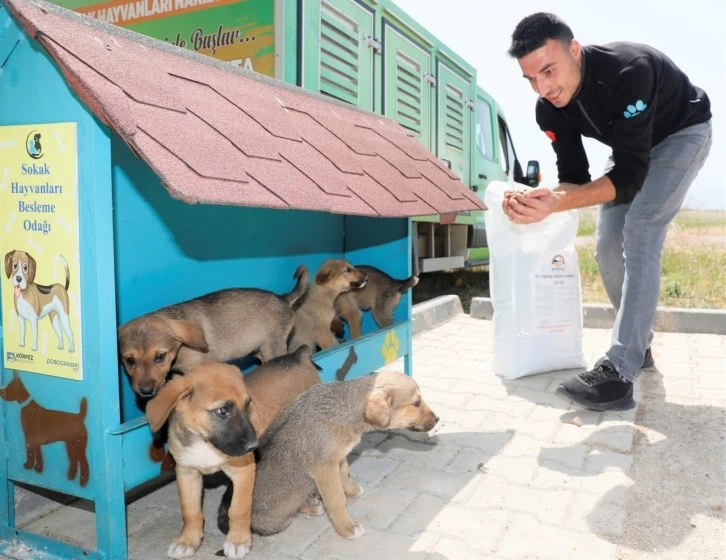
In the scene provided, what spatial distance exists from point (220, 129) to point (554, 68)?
222cm

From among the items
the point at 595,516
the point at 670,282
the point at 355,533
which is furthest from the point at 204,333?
the point at 670,282

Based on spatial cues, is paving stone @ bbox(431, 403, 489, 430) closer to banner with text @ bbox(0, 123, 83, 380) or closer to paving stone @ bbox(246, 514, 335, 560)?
paving stone @ bbox(246, 514, 335, 560)

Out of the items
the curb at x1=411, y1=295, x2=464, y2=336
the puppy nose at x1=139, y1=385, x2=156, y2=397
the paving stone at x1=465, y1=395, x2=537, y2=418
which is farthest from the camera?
the curb at x1=411, y1=295, x2=464, y2=336

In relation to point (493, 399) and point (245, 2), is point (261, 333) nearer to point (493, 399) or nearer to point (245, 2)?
point (493, 399)

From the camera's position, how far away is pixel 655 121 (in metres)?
3.97

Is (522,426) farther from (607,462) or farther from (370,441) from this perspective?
(370,441)

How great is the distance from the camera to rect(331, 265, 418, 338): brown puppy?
4672 millimetres

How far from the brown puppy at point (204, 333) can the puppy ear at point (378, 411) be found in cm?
80

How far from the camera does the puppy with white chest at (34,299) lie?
88.1 inches

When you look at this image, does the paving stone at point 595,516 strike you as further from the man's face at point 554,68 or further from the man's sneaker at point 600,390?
the man's face at point 554,68

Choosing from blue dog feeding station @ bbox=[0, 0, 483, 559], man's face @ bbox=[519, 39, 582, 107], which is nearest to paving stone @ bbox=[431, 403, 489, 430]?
blue dog feeding station @ bbox=[0, 0, 483, 559]

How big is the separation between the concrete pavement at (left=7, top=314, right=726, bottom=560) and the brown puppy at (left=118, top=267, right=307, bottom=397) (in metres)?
0.63

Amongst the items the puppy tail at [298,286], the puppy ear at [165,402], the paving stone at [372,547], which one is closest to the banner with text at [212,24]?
the puppy tail at [298,286]

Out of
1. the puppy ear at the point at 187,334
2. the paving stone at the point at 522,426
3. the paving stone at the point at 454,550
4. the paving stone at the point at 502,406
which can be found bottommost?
the paving stone at the point at 454,550
